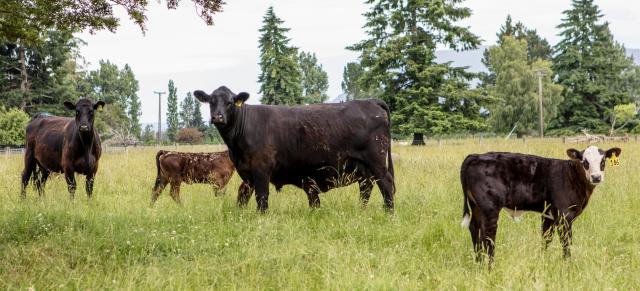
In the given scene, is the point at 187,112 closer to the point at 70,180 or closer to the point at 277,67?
the point at 277,67

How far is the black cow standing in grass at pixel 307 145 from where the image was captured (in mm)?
7184

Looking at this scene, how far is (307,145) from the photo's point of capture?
7.51 metres

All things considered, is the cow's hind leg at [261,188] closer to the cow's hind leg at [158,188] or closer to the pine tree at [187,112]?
the cow's hind leg at [158,188]

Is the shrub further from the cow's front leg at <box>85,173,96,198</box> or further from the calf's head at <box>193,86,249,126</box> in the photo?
the calf's head at <box>193,86,249,126</box>

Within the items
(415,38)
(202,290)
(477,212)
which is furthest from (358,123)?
(415,38)

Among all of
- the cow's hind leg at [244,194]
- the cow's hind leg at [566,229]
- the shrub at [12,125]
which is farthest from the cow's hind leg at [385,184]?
the shrub at [12,125]

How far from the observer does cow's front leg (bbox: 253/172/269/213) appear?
7039mm

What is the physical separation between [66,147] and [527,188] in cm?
746

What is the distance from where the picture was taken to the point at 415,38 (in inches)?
1208

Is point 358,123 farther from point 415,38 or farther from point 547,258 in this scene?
point 415,38

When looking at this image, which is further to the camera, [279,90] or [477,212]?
[279,90]

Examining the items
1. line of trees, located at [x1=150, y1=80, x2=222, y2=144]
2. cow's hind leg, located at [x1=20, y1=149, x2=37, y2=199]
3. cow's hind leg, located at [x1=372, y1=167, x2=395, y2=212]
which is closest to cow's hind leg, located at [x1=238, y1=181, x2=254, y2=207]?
cow's hind leg, located at [x1=372, y1=167, x2=395, y2=212]

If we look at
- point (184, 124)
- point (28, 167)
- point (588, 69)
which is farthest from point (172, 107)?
point (28, 167)

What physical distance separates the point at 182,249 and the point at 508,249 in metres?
3.31
